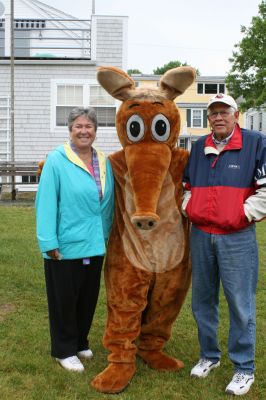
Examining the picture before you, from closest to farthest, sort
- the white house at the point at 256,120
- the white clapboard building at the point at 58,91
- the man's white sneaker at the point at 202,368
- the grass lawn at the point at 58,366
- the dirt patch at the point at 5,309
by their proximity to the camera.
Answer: the grass lawn at the point at 58,366 → the man's white sneaker at the point at 202,368 → the dirt patch at the point at 5,309 → the white clapboard building at the point at 58,91 → the white house at the point at 256,120

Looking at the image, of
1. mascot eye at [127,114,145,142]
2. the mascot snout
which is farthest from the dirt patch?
mascot eye at [127,114,145,142]

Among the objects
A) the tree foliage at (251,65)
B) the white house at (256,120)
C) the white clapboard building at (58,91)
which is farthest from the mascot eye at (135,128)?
the white house at (256,120)

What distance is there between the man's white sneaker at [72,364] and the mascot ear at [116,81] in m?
1.97

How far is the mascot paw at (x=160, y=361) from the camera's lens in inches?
157

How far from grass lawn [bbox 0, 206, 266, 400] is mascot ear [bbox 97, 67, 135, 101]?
2.05 meters

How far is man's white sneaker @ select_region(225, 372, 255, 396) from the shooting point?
3568 mm

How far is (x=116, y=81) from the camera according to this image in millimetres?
3781

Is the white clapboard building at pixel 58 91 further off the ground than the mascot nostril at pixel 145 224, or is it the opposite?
the white clapboard building at pixel 58 91

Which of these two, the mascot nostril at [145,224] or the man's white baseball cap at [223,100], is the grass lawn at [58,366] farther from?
the man's white baseball cap at [223,100]

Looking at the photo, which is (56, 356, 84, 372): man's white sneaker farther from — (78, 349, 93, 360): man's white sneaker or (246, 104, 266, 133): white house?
(246, 104, 266, 133): white house

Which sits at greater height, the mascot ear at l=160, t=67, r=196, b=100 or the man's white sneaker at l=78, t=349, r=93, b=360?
the mascot ear at l=160, t=67, r=196, b=100

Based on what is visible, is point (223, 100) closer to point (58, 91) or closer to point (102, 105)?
point (102, 105)

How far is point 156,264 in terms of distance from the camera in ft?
12.5

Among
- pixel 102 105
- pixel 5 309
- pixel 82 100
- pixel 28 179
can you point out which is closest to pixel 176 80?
pixel 5 309
